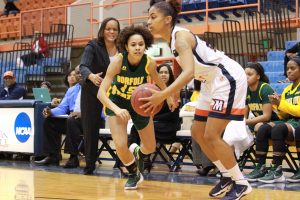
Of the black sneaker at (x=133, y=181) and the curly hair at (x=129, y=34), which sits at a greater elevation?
the curly hair at (x=129, y=34)

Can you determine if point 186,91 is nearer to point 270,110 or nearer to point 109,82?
point 270,110

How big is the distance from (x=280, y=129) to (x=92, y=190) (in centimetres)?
219

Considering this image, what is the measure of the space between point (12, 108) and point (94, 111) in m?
2.55

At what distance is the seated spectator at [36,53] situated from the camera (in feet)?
59.3

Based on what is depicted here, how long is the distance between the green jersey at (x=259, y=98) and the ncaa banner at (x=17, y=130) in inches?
140

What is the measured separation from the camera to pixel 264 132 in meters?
6.82

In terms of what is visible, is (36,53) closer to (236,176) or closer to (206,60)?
(206,60)

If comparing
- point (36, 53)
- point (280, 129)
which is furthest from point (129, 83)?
point (36, 53)

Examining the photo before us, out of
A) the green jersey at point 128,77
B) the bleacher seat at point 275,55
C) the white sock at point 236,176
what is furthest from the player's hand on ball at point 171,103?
the bleacher seat at point 275,55

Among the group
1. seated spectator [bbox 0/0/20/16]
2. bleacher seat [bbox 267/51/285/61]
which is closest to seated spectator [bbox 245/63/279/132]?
bleacher seat [bbox 267/51/285/61]

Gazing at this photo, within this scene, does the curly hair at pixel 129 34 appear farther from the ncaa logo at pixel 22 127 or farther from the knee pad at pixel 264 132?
the ncaa logo at pixel 22 127

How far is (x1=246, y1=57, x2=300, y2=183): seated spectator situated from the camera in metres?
6.64

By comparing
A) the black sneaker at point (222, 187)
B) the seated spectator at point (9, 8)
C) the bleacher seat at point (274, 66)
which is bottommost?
the black sneaker at point (222, 187)

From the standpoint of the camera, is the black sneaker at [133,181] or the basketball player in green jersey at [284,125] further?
the basketball player in green jersey at [284,125]
